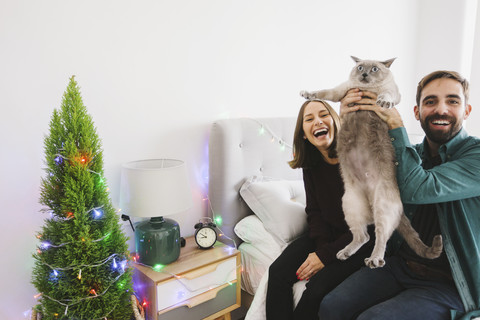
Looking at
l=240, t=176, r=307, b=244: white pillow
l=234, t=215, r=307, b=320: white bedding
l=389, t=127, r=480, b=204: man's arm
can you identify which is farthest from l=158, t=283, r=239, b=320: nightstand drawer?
l=389, t=127, r=480, b=204: man's arm

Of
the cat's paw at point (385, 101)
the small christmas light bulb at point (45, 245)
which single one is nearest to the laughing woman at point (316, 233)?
the cat's paw at point (385, 101)

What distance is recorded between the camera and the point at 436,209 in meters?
1.04

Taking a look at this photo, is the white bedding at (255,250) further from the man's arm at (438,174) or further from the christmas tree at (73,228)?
the man's arm at (438,174)

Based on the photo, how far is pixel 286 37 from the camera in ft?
7.35

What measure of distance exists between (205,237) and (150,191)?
1.50 ft

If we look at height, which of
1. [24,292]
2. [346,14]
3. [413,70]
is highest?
[346,14]

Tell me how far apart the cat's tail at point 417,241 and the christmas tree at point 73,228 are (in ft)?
3.52

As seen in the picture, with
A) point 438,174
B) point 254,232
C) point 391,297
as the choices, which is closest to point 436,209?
point 438,174

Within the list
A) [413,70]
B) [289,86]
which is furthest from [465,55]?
[289,86]

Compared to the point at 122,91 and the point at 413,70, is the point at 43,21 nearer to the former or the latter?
the point at 122,91

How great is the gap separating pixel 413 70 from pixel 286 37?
1.50m

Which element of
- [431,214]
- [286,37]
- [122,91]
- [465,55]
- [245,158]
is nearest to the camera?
[431,214]

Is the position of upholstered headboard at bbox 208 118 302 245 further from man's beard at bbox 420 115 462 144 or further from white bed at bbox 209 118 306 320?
man's beard at bbox 420 115 462 144

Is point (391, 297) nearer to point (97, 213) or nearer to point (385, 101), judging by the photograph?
point (385, 101)
